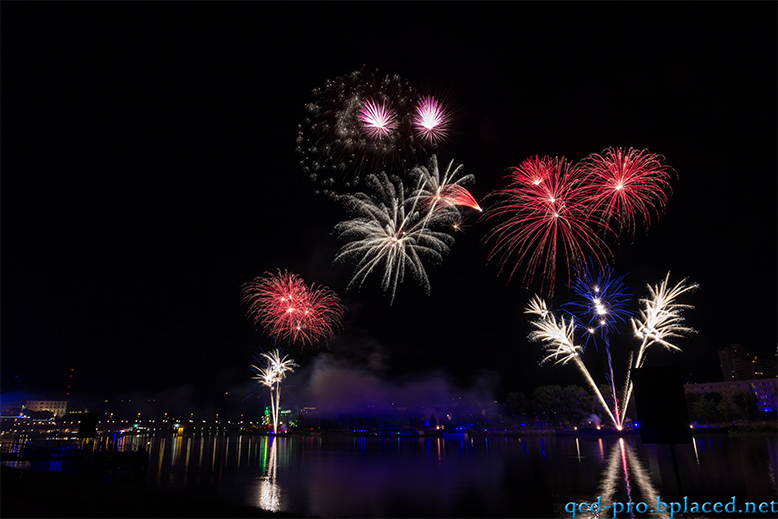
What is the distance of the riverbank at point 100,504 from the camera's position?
48.9ft

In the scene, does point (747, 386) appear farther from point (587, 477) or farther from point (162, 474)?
point (162, 474)

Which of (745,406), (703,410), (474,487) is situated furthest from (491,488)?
(703,410)

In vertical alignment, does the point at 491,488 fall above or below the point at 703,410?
above

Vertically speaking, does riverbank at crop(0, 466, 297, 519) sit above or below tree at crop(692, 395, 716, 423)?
above

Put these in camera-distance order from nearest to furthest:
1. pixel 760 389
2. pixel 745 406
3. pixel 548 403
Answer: pixel 745 406
pixel 548 403
pixel 760 389

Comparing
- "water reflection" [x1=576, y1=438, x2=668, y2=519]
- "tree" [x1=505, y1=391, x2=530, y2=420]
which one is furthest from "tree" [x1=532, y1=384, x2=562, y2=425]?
"water reflection" [x1=576, y1=438, x2=668, y2=519]

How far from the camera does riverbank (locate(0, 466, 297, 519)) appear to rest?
48.9 ft

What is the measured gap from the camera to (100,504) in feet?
54.6

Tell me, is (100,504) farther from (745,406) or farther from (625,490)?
(745,406)

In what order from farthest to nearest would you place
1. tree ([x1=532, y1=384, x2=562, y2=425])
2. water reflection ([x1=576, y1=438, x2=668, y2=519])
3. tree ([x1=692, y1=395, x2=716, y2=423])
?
1. tree ([x1=532, y1=384, x2=562, y2=425])
2. tree ([x1=692, y1=395, x2=716, y2=423])
3. water reflection ([x1=576, y1=438, x2=668, y2=519])

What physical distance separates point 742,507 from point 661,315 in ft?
112

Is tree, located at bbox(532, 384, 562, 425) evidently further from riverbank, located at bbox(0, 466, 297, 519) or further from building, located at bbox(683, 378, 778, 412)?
riverbank, located at bbox(0, 466, 297, 519)

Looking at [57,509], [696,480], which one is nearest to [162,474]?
[57,509]

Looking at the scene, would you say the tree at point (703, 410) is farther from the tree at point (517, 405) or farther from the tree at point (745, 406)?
the tree at point (517, 405)
